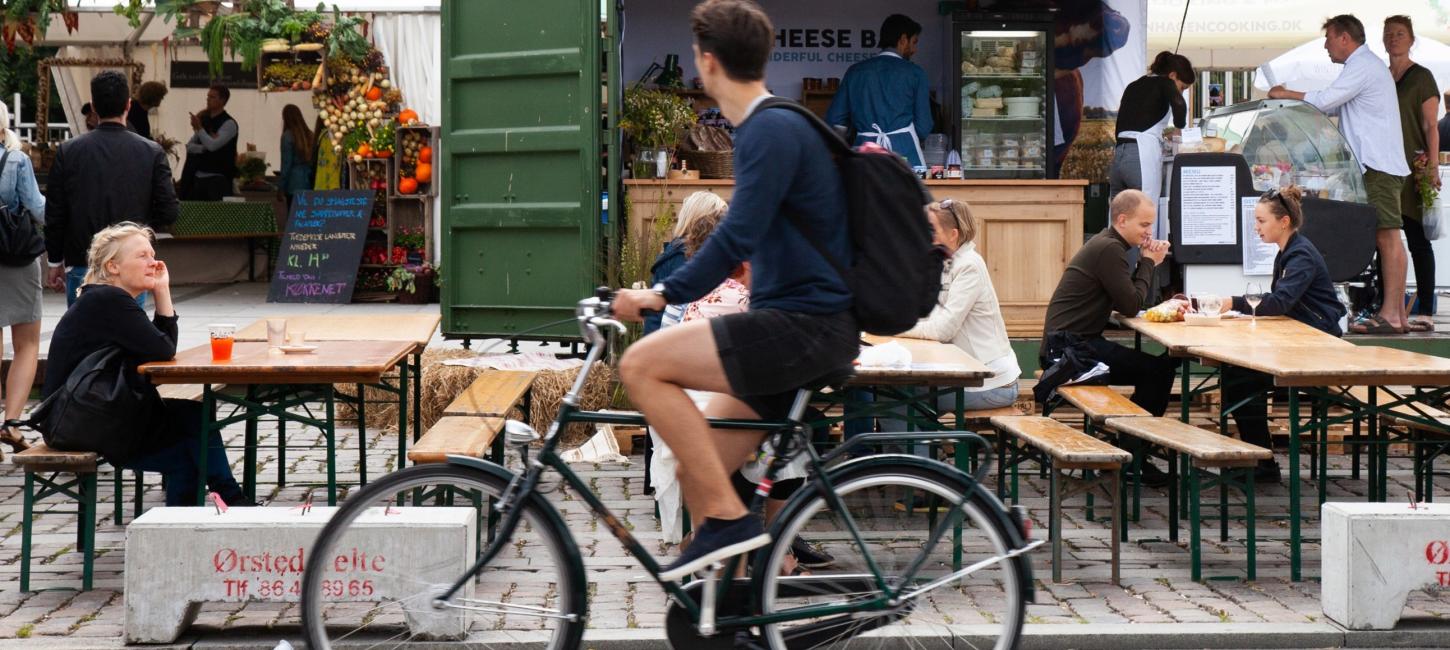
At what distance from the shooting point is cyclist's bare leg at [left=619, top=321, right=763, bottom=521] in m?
3.82

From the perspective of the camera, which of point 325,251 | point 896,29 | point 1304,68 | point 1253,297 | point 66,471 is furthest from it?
point 325,251

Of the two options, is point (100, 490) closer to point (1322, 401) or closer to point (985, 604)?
point (985, 604)

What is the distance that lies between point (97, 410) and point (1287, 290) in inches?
206

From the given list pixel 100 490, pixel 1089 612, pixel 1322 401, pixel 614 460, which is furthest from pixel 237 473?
pixel 1322 401

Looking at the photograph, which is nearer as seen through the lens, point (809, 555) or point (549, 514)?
point (549, 514)

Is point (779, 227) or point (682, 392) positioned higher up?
point (779, 227)

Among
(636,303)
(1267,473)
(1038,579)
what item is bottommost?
(1038,579)

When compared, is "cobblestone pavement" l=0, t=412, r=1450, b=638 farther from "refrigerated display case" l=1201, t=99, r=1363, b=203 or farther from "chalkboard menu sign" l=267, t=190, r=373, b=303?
"chalkboard menu sign" l=267, t=190, r=373, b=303

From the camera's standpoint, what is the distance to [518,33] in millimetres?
9109

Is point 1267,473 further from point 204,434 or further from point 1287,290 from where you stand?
point 204,434

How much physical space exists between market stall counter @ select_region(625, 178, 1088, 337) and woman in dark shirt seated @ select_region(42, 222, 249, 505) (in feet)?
15.2

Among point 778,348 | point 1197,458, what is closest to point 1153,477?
point 1197,458

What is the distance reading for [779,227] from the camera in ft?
→ 12.9

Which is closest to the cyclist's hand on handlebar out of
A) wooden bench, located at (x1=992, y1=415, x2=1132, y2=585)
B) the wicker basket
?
wooden bench, located at (x1=992, y1=415, x2=1132, y2=585)
